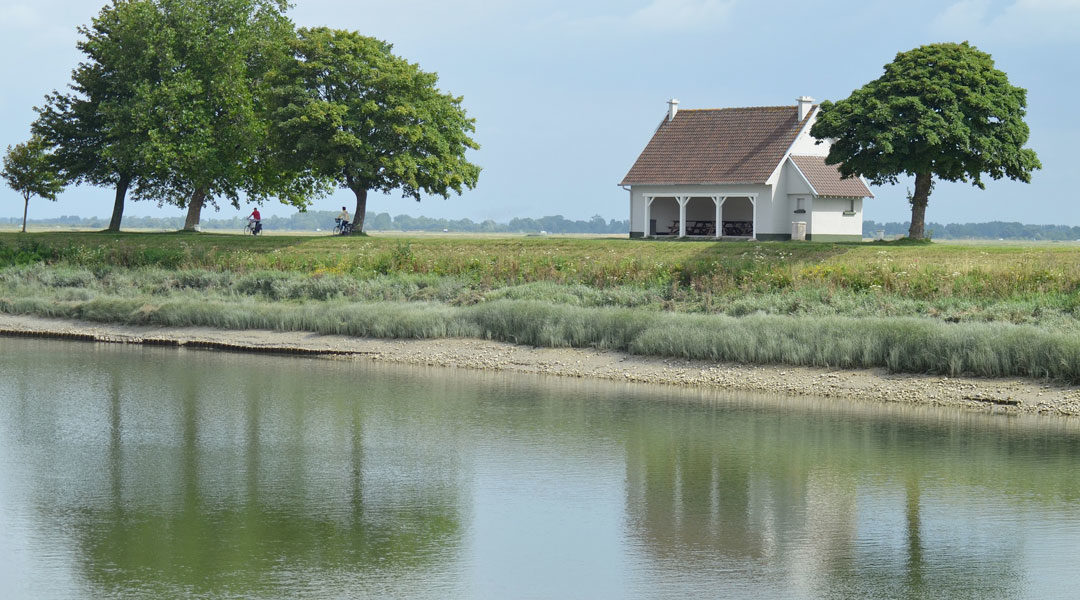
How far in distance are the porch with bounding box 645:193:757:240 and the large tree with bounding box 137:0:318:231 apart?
1615cm

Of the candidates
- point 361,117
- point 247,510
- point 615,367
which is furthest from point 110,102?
point 247,510

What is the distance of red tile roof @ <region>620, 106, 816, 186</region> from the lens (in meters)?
49.3

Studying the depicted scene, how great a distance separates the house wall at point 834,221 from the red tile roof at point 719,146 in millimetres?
2592

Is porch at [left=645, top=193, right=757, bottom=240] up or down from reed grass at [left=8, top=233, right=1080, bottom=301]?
up

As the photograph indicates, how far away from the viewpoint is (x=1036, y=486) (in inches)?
631

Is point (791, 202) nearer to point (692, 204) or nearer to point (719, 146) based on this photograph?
point (719, 146)

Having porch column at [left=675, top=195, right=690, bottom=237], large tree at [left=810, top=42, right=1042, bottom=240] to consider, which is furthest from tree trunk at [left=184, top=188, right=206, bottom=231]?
large tree at [left=810, top=42, right=1042, bottom=240]

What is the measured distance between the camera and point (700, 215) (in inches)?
2122

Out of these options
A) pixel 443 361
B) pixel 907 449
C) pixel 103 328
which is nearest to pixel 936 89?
pixel 443 361

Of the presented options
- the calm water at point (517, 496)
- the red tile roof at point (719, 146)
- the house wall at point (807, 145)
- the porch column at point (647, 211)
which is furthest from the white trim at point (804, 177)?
the calm water at point (517, 496)

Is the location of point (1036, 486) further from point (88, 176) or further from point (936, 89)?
point (88, 176)

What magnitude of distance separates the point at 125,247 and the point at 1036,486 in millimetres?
38221

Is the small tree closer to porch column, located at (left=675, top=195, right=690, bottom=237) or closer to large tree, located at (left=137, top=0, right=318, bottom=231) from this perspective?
large tree, located at (left=137, top=0, right=318, bottom=231)

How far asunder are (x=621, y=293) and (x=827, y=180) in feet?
58.4
